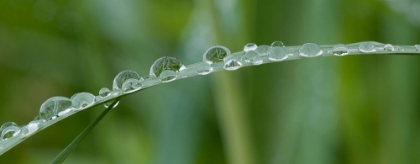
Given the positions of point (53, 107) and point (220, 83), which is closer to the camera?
A: point (53, 107)

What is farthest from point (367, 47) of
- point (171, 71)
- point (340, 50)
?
point (171, 71)

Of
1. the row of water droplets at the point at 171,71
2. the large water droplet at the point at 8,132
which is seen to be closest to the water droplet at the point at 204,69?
the row of water droplets at the point at 171,71

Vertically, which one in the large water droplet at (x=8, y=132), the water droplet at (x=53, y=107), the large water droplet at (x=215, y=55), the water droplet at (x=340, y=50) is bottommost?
the large water droplet at (x=8, y=132)

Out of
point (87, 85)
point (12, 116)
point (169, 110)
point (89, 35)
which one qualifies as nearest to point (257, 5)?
point (169, 110)

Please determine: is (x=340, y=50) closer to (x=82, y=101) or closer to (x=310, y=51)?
(x=310, y=51)

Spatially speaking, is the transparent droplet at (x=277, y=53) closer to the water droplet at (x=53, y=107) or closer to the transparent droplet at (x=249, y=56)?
the transparent droplet at (x=249, y=56)

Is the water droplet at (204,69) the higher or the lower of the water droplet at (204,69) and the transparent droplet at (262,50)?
the lower
